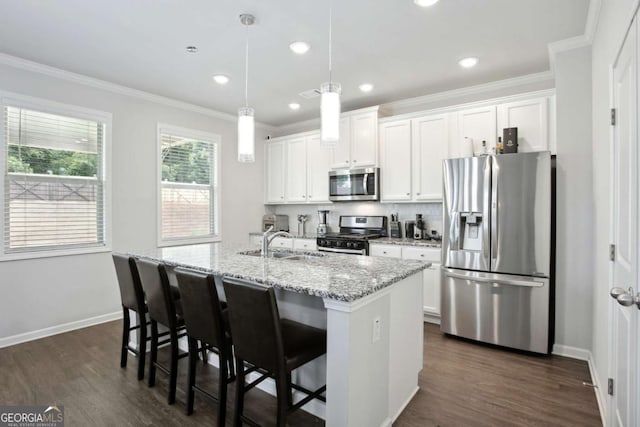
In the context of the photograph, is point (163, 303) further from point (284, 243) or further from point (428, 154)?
point (428, 154)

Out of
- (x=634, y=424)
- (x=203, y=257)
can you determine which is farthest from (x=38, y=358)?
(x=634, y=424)

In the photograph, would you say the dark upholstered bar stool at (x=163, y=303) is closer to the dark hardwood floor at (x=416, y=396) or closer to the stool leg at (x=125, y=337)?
the dark hardwood floor at (x=416, y=396)

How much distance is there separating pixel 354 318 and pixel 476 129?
2928mm

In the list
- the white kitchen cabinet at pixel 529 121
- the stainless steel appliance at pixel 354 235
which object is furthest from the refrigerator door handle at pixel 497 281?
the white kitchen cabinet at pixel 529 121

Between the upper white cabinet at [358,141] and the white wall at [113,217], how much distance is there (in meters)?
1.83

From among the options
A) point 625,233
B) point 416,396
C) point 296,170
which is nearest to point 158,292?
point 416,396

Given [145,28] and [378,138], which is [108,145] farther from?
[378,138]

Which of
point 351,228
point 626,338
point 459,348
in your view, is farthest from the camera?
point 351,228

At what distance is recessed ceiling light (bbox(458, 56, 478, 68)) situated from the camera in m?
3.24

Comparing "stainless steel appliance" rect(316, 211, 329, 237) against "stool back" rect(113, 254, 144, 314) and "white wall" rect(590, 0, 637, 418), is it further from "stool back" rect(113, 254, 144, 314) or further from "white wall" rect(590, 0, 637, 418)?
"white wall" rect(590, 0, 637, 418)

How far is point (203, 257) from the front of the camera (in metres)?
2.64

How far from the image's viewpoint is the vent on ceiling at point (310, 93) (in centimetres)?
411

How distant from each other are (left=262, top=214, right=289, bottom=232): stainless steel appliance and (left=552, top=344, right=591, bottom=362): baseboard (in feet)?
13.0

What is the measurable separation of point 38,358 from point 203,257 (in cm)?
182
